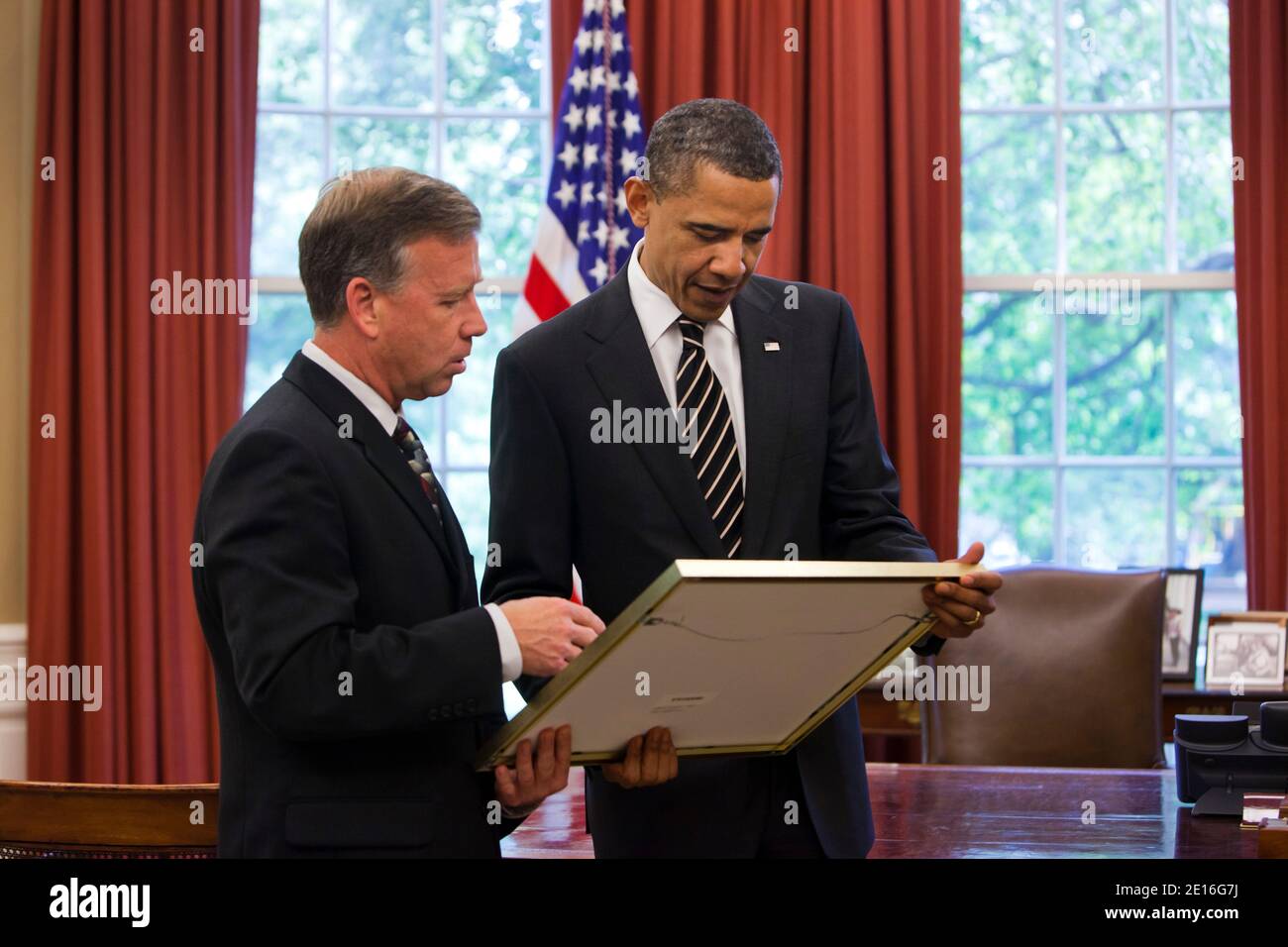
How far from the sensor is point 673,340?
201 centimetres

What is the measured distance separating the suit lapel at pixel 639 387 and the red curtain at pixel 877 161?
2761 millimetres

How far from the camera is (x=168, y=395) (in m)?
4.75

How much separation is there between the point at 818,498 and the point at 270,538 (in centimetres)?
79

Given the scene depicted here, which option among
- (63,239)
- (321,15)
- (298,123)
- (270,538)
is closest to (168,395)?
(63,239)

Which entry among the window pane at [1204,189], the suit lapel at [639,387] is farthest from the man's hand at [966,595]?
the window pane at [1204,189]

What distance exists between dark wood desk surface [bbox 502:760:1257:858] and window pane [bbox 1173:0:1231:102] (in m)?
3.08

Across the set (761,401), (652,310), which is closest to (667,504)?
(761,401)

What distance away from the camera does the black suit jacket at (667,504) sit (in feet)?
6.04

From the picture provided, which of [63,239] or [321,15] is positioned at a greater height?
[321,15]

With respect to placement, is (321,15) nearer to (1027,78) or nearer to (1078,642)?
(1027,78)

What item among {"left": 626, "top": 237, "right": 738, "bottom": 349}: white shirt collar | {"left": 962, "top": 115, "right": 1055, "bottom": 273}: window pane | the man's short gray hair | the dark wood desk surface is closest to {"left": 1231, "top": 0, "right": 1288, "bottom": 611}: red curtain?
{"left": 962, "top": 115, "right": 1055, "bottom": 273}: window pane

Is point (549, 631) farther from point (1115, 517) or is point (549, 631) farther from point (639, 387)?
point (1115, 517)

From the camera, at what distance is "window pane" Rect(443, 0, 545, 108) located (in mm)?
5102
